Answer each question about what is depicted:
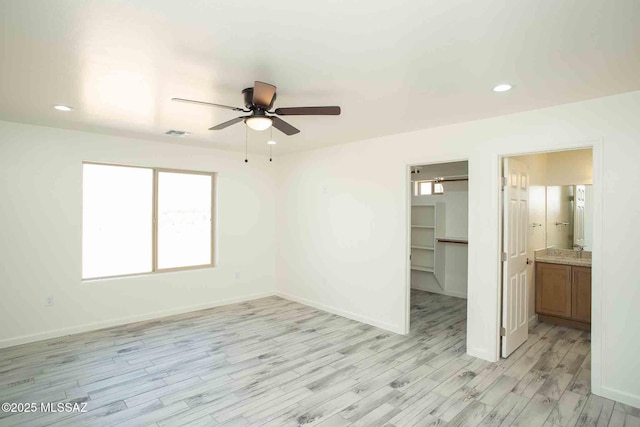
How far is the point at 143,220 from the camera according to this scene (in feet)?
16.3

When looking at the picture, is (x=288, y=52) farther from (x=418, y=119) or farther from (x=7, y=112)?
(x=7, y=112)

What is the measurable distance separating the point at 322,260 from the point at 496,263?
264 cm

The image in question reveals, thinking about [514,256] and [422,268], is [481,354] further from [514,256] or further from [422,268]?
[422,268]

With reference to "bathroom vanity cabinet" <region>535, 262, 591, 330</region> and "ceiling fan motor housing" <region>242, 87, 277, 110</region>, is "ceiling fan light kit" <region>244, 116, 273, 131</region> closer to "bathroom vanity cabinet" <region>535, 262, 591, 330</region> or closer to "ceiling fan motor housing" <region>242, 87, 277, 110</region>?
"ceiling fan motor housing" <region>242, 87, 277, 110</region>

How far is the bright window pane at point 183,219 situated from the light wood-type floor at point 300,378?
3.77ft

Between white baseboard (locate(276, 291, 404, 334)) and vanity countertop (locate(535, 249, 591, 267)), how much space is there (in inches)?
92.2

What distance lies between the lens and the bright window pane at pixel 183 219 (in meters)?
5.18

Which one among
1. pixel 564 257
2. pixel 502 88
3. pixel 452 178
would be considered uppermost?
pixel 502 88

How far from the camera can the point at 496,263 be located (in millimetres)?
3512

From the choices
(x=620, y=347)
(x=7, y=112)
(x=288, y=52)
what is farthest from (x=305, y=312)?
(x=7, y=112)

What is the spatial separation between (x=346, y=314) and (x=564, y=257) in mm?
3275

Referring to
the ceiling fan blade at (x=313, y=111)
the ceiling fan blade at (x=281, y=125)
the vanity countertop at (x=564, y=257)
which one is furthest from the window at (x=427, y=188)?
the ceiling fan blade at (x=313, y=111)

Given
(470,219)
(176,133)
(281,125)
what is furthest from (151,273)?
(470,219)

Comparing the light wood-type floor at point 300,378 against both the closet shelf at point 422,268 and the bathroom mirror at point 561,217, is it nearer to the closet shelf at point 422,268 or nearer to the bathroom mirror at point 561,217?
the bathroom mirror at point 561,217
